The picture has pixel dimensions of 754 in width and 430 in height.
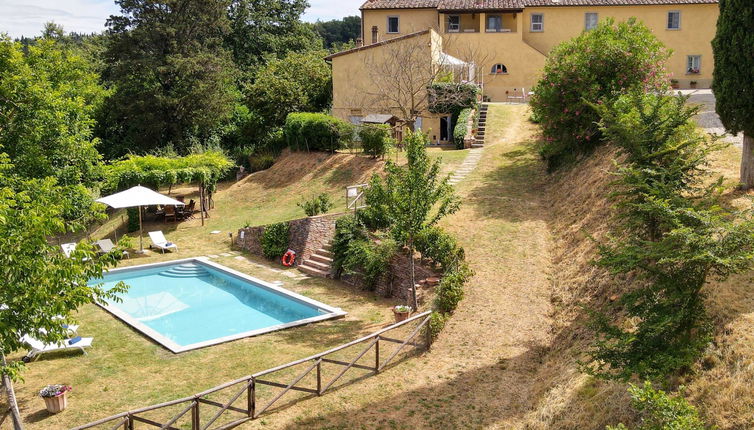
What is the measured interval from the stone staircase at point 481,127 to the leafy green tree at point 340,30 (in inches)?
2706

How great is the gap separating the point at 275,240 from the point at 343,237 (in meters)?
4.30

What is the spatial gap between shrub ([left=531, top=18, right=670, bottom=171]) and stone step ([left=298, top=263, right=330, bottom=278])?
34.3 ft

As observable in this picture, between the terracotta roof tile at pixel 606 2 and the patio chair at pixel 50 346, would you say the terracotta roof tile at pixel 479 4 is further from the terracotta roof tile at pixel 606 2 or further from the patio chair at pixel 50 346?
the patio chair at pixel 50 346

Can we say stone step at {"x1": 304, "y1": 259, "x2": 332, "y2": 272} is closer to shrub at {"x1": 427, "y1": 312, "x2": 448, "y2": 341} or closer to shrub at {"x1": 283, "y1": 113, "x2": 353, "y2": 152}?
shrub at {"x1": 427, "y1": 312, "x2": 448, "y2": 341}

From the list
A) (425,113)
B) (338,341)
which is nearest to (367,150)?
(425,113)

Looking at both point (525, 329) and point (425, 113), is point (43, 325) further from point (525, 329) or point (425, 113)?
point (425, 113)

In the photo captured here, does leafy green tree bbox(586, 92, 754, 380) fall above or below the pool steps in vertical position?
above

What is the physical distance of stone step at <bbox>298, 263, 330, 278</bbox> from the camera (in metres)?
22.1

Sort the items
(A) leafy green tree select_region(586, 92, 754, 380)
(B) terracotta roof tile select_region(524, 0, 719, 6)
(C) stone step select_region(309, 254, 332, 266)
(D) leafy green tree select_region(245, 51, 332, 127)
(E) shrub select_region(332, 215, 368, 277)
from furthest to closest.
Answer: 1. (B) terracotta roof tile select_region(524, 0, 719, 6)
2. (D) leafy green tree select_region(245, 51, 332, 127)
3. (C) stone step select_region(309, 254, 332, 266)
4. (E) shrub select_region(332, 215, 368, 277)
5. (A) leafy green tree select_region(586, 92, 754, 380)

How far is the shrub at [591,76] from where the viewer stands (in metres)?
22.4

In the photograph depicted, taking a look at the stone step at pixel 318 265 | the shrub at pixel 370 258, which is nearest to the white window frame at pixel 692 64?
the shrub at pixel 370 258

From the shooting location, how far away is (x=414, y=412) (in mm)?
11938

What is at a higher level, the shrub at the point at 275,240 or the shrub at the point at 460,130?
the shrub at the point at 460,130

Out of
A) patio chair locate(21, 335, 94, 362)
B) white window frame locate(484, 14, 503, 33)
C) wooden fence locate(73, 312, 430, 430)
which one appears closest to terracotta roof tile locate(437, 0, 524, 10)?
white window frame locate(484, 14, 503, 33)
